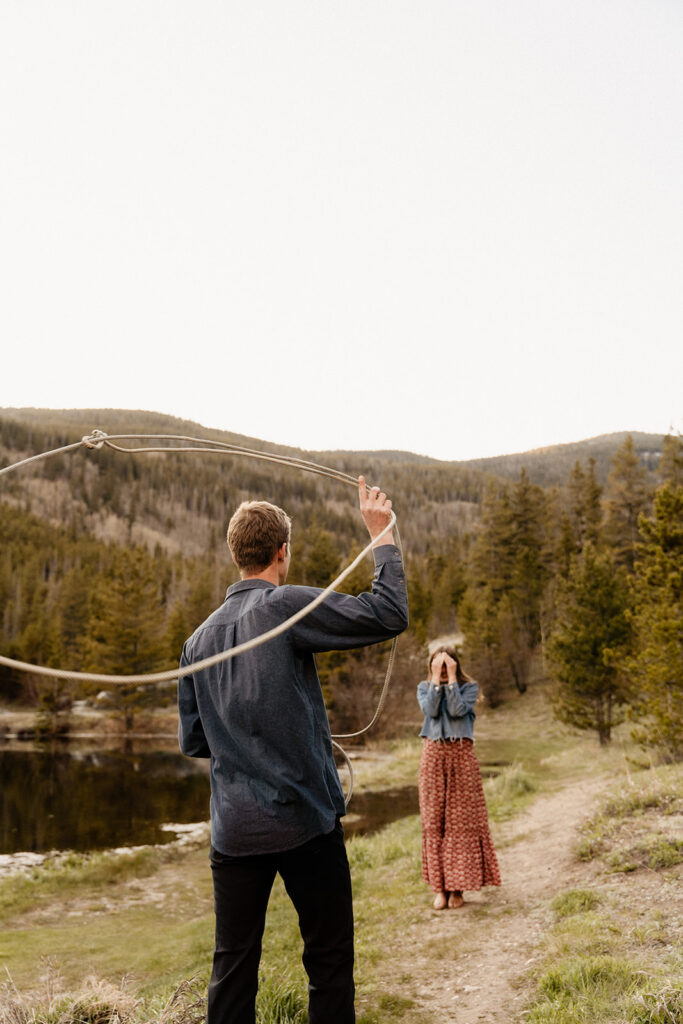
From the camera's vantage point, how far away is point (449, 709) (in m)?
6.70

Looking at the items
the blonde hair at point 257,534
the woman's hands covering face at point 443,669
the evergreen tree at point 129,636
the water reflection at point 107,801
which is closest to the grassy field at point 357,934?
the woman's hands covering face at point 443,669

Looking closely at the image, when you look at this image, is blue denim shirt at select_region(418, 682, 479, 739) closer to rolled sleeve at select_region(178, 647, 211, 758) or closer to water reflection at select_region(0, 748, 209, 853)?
rolled sleeve at select_region(178, 647, 211, 758)

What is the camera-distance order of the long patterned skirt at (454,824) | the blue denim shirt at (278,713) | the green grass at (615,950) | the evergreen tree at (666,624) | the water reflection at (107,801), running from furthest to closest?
the water reflection at (107,801) → the evergreen tree at (666,624) → the long patterned skirt at (454,824) → the green grass at (615,950) → the blue denim shirt at (278,713)

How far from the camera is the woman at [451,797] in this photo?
6504 mm

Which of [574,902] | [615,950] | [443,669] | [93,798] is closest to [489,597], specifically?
[93,798]

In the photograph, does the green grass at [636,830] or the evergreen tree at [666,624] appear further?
the evergreen tree at [666,624]

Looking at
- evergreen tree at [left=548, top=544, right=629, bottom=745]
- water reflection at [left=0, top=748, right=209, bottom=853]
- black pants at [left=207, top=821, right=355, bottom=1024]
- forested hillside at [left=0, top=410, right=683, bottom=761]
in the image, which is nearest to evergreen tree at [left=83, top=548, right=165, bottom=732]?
forested hillside at [left=0, top=410, right=683, bottom=761]

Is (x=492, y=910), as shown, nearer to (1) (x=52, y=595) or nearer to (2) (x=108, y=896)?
(2) (x=108, y=896)

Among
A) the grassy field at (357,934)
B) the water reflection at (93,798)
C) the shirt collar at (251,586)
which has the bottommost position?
the water reflection at (93,798)

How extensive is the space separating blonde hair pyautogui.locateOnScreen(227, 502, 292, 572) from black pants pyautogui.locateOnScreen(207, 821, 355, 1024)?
3.44ft

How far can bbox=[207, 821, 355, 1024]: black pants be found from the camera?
270cm

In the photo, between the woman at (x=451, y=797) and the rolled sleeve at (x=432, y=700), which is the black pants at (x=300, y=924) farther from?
the rolled sleeve at (x=432, y=700)

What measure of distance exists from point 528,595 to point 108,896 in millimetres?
37440

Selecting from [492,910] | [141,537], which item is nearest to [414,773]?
[492,910]
